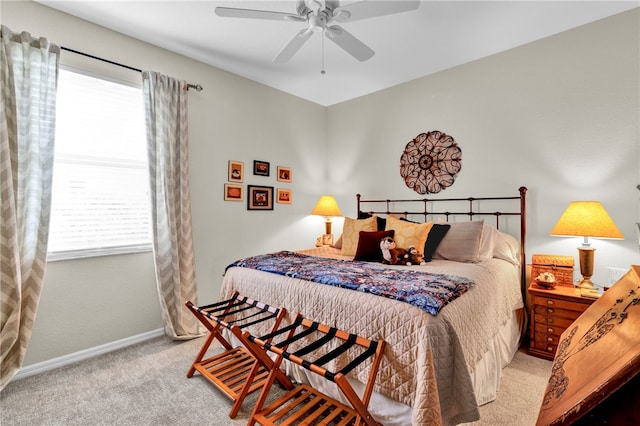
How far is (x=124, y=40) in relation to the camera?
269 centimetres

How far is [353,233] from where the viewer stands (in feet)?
10.3

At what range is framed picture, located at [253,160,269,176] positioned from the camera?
3.68 metres

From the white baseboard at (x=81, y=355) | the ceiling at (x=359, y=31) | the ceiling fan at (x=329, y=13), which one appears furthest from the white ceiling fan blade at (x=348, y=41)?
the white baseboard at (x=81, y=355)

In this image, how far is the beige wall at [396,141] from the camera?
2.37 meters

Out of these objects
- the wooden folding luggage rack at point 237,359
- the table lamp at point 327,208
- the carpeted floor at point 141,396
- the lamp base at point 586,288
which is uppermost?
the table lamp at point 327,208

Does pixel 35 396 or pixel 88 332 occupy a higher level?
pixel 88 332

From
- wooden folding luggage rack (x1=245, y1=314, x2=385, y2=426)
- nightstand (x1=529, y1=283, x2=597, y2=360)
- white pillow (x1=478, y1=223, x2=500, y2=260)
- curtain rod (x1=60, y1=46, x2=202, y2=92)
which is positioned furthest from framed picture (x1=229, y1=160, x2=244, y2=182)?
nightstand (x1=529, y1=283, x2=597, y2=360)

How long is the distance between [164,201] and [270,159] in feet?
4.80

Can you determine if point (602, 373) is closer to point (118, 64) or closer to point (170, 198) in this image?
point (170, 198)

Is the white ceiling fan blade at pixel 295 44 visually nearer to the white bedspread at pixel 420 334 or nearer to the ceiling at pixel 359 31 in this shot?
the ceiling at pixel 359 31

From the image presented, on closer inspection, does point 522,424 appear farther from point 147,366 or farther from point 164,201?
point 164,201

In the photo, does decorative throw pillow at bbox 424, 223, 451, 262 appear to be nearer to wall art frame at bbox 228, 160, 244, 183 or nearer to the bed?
the bed

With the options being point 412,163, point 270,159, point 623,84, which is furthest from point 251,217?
point 623,84

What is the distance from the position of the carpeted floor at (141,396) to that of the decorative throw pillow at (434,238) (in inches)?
39.7
